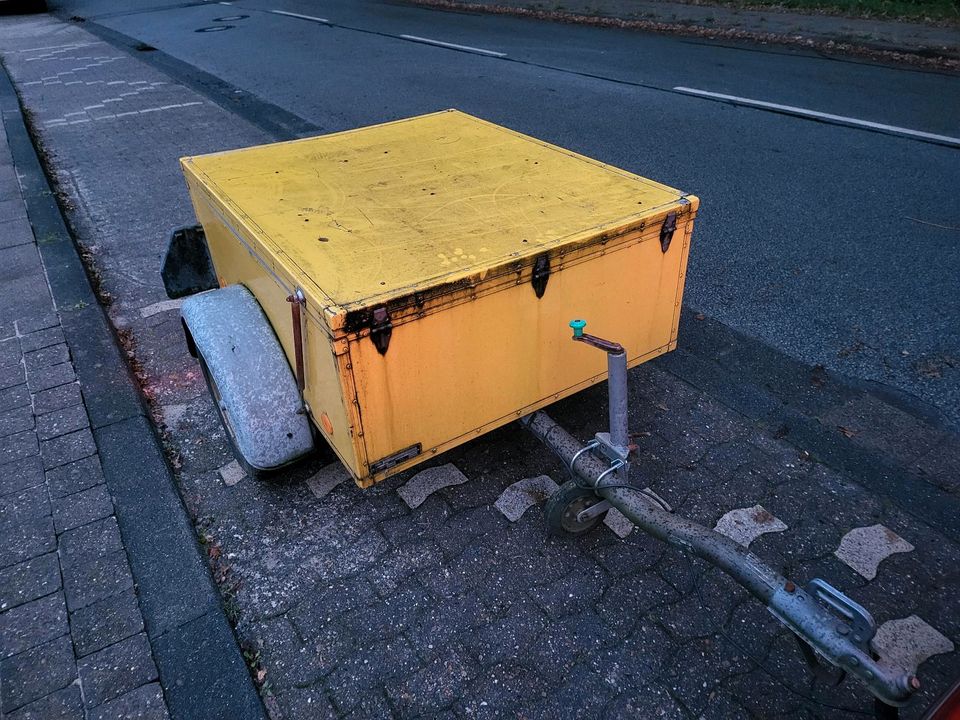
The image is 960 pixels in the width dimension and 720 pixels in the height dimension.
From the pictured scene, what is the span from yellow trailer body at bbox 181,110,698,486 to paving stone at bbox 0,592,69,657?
3.96ft

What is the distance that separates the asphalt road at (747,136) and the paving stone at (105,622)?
3.49 meters

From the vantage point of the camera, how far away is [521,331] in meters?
2.47

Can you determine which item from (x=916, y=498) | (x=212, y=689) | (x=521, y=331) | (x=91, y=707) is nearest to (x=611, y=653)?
(x=521, y=331)

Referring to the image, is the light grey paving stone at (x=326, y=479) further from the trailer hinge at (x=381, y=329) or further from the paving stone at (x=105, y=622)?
the trailer hinge at (x=381, y=329)

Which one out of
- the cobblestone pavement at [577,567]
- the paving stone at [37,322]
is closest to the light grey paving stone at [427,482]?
the cobblestone pavement at [577,567]

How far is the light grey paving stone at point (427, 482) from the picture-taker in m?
3.00

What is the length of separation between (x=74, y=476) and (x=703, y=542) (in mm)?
2782

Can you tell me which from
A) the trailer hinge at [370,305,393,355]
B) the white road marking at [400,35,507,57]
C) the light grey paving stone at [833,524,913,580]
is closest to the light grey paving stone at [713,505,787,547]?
the light grey paving stone at [833,524,913,580]

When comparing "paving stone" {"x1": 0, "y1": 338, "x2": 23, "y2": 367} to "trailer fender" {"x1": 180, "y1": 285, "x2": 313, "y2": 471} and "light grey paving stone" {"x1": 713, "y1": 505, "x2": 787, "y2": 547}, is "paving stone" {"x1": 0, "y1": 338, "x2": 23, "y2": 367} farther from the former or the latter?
"light grey paving stone" {"x1": 713, "y1": 505, "x2": 787, "y2": 547}

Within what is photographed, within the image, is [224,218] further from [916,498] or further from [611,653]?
[916,498]

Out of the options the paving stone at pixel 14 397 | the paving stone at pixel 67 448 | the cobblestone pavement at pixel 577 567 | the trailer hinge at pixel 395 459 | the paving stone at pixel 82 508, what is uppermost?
the trailer hinge at pixel 395 459

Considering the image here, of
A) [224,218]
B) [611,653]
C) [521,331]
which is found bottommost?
[611,653]

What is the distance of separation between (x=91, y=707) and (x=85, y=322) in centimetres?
276

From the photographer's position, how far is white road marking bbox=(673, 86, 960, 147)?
6.79 meters
